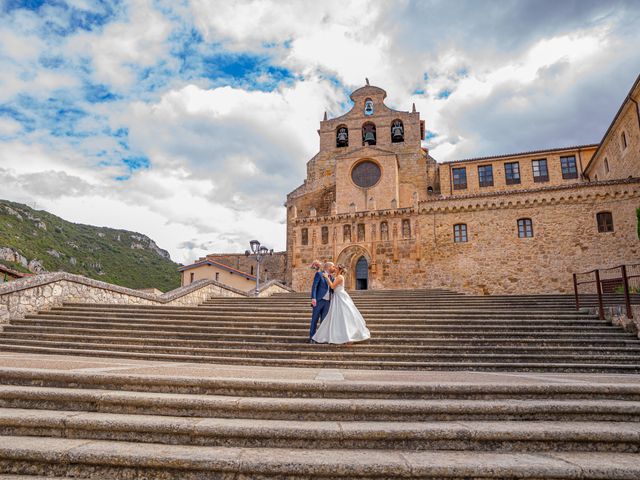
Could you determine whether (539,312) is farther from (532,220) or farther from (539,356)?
(532,220)

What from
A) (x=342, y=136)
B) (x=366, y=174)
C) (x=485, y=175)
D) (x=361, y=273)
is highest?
(x=342, y=136)

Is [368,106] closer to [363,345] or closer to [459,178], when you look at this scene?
[459,178]

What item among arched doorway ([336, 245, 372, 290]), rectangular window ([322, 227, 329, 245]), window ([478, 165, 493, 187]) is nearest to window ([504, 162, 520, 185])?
window ([478, 165, 493, 187])

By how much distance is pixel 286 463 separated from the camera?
284cm

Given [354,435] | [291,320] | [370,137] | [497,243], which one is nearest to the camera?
[354,435]

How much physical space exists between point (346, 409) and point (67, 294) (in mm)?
11204

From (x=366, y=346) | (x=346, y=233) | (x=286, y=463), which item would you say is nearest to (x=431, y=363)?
(x=366, y=346)

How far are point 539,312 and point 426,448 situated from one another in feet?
30.3

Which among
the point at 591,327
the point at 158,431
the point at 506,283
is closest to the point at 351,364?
the point at 158,431

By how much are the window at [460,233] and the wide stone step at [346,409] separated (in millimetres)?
21424

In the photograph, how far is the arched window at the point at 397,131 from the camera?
34.4 m

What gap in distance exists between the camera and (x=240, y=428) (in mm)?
3318

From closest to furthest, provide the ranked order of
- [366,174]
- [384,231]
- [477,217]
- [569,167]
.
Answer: [477,217] → [384,231] → [569,167] → [366,174]

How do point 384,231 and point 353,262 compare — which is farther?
point 353,262
